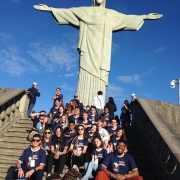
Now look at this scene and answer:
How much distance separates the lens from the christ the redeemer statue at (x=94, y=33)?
12.7 meters

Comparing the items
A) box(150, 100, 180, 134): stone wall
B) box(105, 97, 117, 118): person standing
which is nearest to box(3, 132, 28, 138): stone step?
box(105, 97, 117, 118): person standing

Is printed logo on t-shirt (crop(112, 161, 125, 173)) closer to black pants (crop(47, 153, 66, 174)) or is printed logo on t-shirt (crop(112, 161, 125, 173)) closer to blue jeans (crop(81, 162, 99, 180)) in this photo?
blue jeans (crop(81, 162, 99, 180))

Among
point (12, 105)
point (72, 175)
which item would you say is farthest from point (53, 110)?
point (72, 175)

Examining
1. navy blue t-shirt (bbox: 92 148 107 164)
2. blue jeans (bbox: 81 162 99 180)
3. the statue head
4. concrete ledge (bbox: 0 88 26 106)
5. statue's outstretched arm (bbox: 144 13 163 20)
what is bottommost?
blue jeans (bbox: 81 162 99 180)

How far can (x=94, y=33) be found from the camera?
13125 millimetres

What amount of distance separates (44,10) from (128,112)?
19.9 ft

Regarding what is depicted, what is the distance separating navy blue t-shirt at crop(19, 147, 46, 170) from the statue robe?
23.1ft

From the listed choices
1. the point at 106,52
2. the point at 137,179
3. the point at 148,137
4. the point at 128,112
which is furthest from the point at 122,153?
the point at 106,52

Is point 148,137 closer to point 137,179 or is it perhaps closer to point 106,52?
point 137,179

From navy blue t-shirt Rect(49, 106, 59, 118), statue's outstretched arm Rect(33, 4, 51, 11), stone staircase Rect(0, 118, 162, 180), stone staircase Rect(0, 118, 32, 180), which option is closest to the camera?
stone staircase Rect(0, 118, 162, 180)

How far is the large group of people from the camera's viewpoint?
16.9ft

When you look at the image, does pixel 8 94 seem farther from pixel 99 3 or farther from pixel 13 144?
pixel 99 3

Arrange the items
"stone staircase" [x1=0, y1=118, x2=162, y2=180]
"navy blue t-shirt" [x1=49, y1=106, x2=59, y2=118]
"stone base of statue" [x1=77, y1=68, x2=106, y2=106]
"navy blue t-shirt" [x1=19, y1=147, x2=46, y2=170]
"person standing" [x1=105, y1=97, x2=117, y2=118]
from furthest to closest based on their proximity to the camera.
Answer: "stone base of statue" [x1=77, y1=68, x2=106, y2=106]
"person standing" [x1=105, y1=97, x2=117, y2=118]
"navy blue t-shirt" [x1=49, y1=106, x2=59, y2=118]
"stone staircase" [x1=0, y1=118, x2=162, y2=180]
"navy blue t-shirt" [x1=19, y1=147, x2=46, y2=170]

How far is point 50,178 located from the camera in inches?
205
